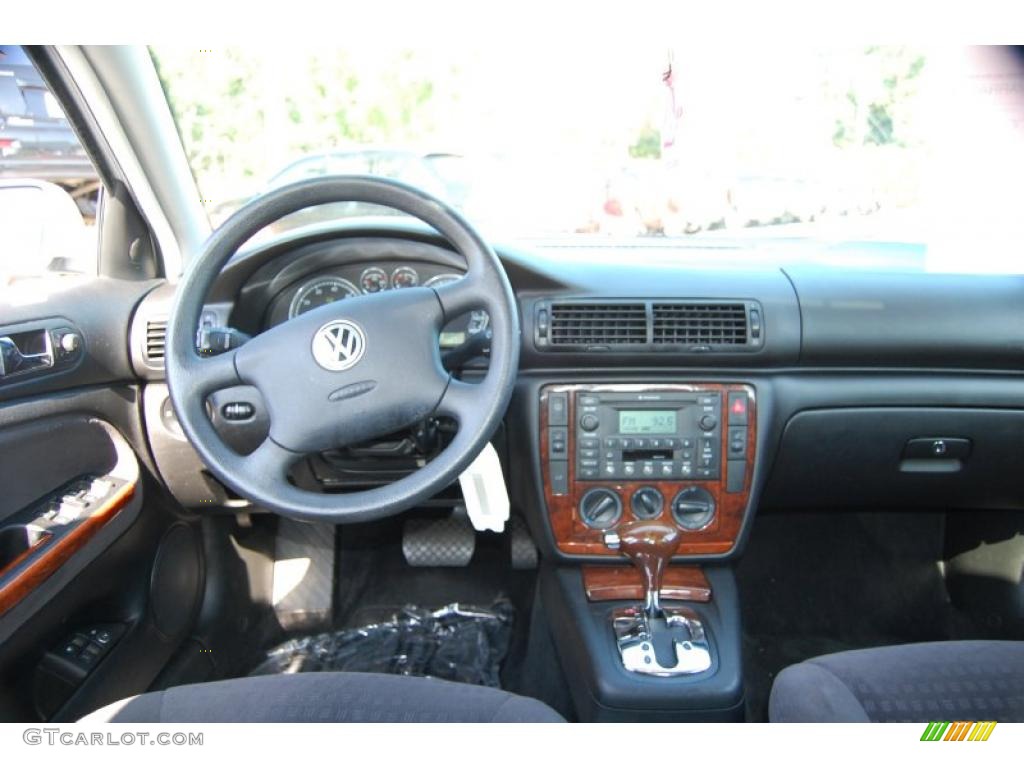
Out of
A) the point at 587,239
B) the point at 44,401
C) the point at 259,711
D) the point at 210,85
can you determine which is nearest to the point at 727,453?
the point at 587,239

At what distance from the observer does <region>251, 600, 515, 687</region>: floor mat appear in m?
2.32

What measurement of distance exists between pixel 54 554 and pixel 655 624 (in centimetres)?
138

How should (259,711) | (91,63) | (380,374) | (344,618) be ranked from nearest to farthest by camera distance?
(259,711) → (380,374) → (91,63) → (344,618)

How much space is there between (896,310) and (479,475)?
114 cm

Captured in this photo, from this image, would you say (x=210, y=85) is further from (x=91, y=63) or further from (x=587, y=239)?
(x=587, y=239)

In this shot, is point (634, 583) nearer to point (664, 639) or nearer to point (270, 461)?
point (664, 639)

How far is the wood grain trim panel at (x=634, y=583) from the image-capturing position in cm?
204

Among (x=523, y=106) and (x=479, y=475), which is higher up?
(x=523, y=106)

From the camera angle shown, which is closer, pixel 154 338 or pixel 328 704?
pixel 328 704

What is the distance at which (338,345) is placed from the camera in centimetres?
149

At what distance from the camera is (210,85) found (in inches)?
90.8

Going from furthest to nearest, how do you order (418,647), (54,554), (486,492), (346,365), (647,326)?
1. (418,647)
2. (647,326)
3. (486,492)
4. (54,554)
5. (346,365)

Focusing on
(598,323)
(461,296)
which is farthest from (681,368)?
(461,296)
